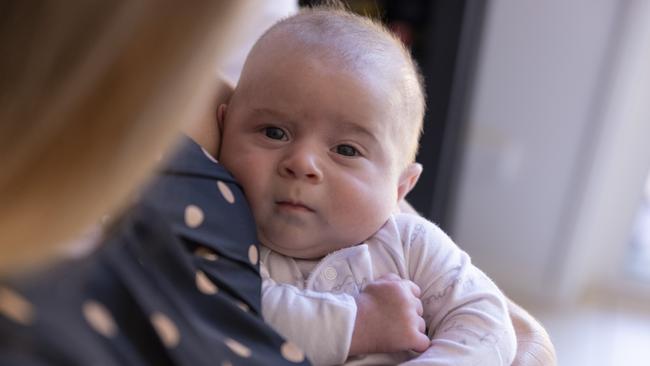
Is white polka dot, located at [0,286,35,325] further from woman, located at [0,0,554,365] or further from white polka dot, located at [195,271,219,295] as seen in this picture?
white polka dot, located at [195,271,219,295]

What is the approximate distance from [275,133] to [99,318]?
38 cm

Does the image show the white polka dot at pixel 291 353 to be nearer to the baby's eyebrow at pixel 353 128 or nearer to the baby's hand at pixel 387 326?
the baby's hand at pixel 387 326

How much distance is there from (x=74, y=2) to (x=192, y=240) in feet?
1.13

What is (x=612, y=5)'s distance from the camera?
2195mm

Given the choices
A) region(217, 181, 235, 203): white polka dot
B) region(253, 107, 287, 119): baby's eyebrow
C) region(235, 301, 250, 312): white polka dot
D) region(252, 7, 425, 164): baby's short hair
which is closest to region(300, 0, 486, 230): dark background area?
region(252, 7, 425, 164): baby's short hair

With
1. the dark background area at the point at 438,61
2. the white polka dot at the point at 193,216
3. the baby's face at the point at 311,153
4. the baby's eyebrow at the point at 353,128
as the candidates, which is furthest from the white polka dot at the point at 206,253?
the dark background area at the point at 438,61

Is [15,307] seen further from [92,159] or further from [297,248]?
[297,248]

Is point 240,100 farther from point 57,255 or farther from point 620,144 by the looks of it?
point 620,144

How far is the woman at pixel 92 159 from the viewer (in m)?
0.52

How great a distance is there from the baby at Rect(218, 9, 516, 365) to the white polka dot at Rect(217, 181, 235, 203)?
0.20 ft

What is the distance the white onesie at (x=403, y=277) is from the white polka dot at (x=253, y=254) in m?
0.03

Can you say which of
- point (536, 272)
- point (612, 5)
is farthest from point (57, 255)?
point (536, 272)

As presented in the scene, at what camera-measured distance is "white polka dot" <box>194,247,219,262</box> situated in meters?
0.81

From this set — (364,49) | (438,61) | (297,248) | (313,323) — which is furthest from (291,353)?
(438,61)
